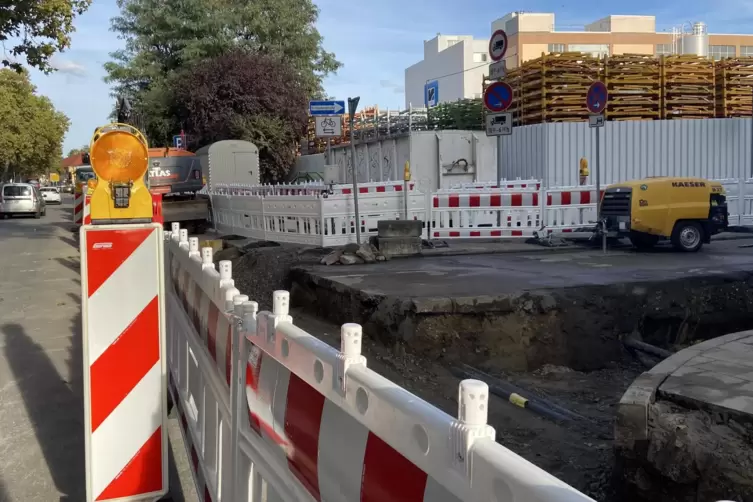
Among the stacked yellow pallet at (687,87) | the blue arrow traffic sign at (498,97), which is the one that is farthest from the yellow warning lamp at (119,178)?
the stacked yellow pallet at (687,87)

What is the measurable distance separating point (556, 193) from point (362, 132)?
42.6ft

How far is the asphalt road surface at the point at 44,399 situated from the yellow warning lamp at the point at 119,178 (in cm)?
169

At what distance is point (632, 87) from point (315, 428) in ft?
64.4

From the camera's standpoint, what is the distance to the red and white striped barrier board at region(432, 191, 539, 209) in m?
13.7

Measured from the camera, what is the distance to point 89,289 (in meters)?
3.67

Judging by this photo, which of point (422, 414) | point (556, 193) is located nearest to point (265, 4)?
point (556, 193)

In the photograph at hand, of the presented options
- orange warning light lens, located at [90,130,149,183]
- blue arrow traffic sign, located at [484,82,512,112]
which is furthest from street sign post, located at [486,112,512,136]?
orange warning light lens, located at [90,130,149,183]

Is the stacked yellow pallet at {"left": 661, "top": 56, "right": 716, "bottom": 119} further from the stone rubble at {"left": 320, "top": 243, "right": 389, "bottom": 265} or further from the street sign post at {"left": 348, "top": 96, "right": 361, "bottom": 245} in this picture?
the stone rubble at {"left": 320, "top": 243, "right": 389, "bottom": 265}

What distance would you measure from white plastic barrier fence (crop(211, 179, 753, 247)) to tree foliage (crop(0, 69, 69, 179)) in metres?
33.4

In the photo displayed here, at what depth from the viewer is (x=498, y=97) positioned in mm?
13438

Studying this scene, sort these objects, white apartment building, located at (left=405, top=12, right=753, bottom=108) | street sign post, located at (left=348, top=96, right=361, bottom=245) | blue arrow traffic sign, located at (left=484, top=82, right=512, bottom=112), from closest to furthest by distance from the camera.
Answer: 1. street sign post, located at (left=348, top=96, right=361, bottom=245)
2. blue arrow traffic sign, located at (left=484, top=82, right=512, bottom=112)
3. white apartment building, located at (left=405, top=12, right=753, bottom=108)

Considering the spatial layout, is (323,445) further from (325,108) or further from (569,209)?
(569,209)

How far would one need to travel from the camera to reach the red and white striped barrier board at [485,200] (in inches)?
539

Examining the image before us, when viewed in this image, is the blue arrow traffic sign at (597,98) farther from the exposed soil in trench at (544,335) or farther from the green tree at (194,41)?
the green tree at (194,41)
